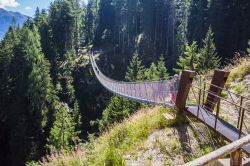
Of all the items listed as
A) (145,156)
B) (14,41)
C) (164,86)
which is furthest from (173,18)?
(145,156)

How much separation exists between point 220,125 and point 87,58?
5930cm

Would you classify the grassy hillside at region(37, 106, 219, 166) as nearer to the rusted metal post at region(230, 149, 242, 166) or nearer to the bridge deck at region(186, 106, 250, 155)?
the bridge deck at region(186, 106, 250, 155)

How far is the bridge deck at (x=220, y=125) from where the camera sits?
5.11 metres

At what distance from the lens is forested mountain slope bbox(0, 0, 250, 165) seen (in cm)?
3763

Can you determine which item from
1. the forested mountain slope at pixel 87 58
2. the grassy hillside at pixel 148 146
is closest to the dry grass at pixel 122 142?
the grassy hillside at pixel 148 146

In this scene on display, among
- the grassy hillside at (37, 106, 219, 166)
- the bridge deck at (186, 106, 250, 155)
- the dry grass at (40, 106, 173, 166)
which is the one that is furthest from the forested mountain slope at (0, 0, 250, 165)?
the bridge deck at (186, 106, 250, 155)

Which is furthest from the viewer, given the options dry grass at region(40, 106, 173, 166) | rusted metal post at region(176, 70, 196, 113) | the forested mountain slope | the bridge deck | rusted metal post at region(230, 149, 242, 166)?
the forested mountain slope

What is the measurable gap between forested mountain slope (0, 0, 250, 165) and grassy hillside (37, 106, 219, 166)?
2121 centimetres

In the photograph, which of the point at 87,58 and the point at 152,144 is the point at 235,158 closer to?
the point at 152,144

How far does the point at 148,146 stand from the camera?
6.06m

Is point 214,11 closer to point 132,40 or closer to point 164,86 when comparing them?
point 132,40

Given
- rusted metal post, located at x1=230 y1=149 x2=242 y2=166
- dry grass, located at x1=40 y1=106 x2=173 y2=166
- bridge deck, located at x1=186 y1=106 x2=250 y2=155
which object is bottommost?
dry grass, located at x1=40 y1=106 x2=173 y2=166

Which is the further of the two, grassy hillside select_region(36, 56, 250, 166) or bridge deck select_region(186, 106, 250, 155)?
grassy hillside select_region(36, 56, 250, 166)

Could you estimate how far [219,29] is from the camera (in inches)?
1767
